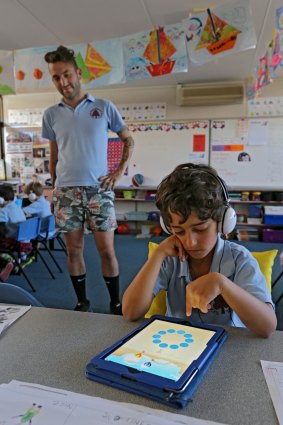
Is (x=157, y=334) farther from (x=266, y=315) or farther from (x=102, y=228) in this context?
(x=102, y=228)

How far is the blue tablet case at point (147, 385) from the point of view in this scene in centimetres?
49

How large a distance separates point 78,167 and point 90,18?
2.07 metres

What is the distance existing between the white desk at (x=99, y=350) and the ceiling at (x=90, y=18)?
2843mm

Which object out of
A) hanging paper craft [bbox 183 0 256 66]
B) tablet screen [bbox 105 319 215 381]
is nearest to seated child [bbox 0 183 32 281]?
hanging paper craft [bbox 183 0 256 66]

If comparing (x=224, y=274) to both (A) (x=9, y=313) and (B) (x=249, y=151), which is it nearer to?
(A) (x=9, y=313)

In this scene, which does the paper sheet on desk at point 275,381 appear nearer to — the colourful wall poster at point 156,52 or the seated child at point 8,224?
the colourful wall poster at point 156,52

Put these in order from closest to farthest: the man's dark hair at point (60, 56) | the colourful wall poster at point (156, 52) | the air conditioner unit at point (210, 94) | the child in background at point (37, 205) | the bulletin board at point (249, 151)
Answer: the man's dark hair at point (60, 56) → the colourful wall poster at point (156, 52) → the child in background at point (37, 205) → the air conditioner unit at point (210, 94) → the bulletin board at point (249, 151)

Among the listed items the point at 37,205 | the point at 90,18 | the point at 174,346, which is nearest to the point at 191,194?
the point at 174,346

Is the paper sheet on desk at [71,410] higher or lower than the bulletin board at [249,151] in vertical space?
lower

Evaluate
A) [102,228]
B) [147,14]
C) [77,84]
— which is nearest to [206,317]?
[102,228]

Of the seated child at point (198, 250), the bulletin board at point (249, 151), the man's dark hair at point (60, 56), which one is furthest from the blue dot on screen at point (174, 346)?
the bulletin board at point (249, 151)

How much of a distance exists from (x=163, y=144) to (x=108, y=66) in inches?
108

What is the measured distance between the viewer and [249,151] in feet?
16.8

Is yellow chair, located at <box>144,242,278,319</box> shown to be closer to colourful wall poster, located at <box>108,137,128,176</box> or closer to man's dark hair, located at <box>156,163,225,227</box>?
man's dark hair, located at <box>156,163,225,227</box>
